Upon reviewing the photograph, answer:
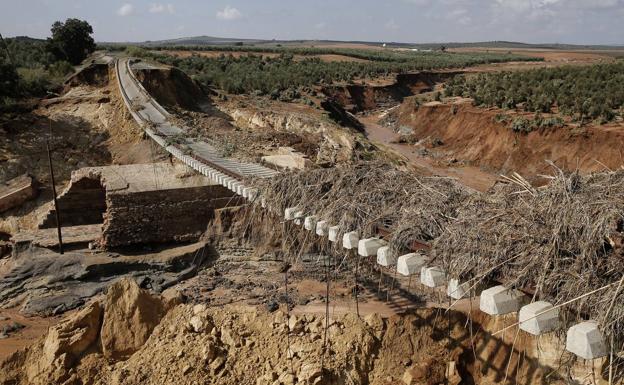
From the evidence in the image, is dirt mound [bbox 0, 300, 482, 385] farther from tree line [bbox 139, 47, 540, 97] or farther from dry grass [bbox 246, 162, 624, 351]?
tree line [bbox 139, 47, 540, 97]

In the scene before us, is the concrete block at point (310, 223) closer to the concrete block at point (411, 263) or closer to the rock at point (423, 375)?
the concrete block at point (411, 263)

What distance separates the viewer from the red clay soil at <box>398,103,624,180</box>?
1856cm

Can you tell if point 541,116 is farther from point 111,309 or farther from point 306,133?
point 111,309

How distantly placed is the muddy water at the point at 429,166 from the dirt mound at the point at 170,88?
32.2 feet

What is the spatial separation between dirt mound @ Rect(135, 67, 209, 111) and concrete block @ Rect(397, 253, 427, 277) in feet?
62.7

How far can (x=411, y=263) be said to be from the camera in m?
5.10

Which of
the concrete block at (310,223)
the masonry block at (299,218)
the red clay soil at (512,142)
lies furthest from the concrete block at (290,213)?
the red clay soil at (512,142)

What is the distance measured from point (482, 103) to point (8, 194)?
24.0 m

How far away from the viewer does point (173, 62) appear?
36281 millimetres

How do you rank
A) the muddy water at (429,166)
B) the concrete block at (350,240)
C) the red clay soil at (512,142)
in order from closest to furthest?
the concrete block at (350,240)
the red clay soil at (512,142)
the muddy water at (429,166)

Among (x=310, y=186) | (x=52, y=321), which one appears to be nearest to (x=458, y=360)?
(x=310, y=186)

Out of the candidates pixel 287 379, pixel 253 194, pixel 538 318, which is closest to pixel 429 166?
pixel 253 194

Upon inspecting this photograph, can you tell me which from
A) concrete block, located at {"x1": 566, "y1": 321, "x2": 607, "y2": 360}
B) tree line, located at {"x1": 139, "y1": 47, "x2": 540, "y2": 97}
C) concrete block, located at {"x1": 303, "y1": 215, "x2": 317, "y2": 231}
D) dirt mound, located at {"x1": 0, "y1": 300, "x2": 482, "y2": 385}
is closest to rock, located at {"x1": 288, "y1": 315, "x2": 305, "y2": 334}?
dirt mound, located at {"x1": 0, "y1": 300, "x2": 482, "y2": 385}

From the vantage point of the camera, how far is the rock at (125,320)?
312 inches
